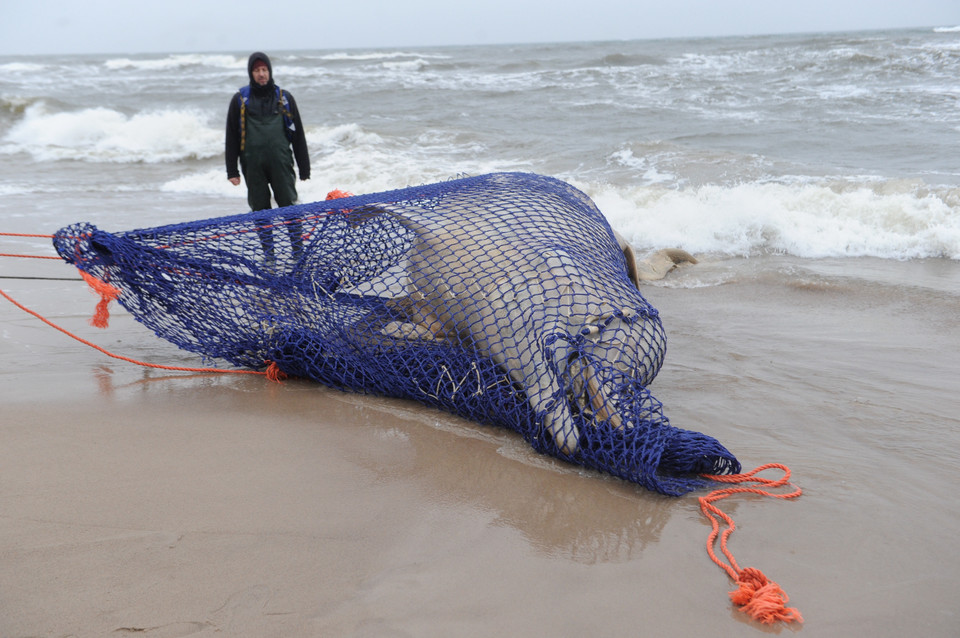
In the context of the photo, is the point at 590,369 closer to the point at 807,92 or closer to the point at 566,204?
the point at 566,204

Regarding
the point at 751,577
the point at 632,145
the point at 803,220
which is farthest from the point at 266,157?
the point at 632,145

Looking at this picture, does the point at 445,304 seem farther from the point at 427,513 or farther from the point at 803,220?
the point at 803,220

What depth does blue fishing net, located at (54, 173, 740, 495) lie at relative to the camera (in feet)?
9.07

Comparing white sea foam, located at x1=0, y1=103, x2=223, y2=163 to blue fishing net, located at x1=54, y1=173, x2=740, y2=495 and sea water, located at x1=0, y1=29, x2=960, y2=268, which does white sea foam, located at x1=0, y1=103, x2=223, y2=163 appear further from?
blue fishing net, located at x1=54, y1=173, x2=740, y2=495

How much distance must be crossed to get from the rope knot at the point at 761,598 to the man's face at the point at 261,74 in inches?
171

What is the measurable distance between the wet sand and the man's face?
7.13ft

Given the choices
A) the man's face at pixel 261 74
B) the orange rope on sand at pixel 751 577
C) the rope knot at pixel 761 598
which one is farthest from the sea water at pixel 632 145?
the rope knot at pixel 761 598

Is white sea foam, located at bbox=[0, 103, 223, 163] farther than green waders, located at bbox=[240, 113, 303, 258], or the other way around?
white sea foam, located at bbox=[0, 103, 223, 163]

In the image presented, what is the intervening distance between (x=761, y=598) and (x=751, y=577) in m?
0.10

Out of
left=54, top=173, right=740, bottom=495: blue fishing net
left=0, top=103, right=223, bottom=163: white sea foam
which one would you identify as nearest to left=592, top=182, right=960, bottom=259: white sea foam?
left=54, top=173, right=740, bottom=495: blue fishing net

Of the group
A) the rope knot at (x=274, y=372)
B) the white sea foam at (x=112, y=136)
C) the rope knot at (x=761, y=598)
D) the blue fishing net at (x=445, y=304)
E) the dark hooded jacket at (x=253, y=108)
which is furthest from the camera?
the white sea foam at (x=112, y=136)

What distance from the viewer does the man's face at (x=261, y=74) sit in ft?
16.5

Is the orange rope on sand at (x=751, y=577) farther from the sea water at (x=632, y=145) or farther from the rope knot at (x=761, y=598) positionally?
the sea water at (x=632, y=145)

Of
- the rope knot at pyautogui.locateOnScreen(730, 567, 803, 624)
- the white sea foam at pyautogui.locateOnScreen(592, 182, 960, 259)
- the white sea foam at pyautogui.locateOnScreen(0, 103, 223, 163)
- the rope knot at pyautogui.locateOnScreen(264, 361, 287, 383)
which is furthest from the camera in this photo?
the white sea foam at pyautogui.locateOnScreen(0, 103, 223, 163)
